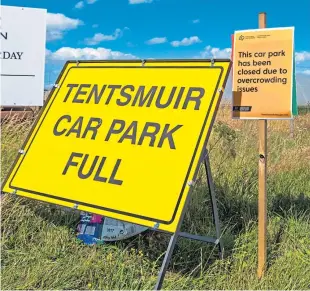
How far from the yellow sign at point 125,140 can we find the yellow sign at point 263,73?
29 cm

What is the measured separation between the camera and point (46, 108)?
3639mm

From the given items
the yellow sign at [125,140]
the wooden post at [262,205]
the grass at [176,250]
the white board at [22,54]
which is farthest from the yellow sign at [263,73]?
the white board at [22,54]

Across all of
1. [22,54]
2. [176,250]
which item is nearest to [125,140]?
[176,250]

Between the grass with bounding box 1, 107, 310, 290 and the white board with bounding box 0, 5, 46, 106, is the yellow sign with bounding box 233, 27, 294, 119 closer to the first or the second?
the grass with bounding box 1, 107, 310, 290

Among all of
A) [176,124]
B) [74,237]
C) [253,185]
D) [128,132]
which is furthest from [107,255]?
[253,185]

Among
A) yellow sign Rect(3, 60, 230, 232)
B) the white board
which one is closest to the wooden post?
yellow sign Rect(3, 60, 230, 232)

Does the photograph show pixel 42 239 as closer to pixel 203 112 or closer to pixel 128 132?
pixel 128 132

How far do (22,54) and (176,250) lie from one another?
385 centimetres

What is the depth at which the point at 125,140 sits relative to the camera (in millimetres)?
3059

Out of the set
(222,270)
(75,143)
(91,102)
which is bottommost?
(222,270)

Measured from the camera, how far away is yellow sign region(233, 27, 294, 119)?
10.00ft

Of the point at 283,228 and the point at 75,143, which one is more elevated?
the point at 75,143

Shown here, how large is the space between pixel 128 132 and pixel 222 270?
1239mm

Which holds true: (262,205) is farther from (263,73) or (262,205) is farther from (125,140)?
(125,140)
